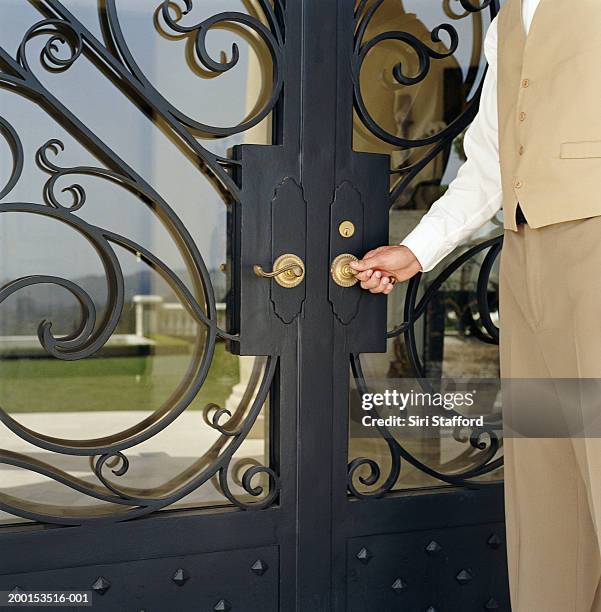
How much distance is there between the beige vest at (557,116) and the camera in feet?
5.00

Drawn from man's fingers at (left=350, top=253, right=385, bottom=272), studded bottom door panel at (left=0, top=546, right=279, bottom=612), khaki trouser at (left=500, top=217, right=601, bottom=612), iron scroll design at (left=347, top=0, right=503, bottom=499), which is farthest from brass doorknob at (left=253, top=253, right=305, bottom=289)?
studded bottom door panel at (left=0, top=546, right=279, bottom=612)

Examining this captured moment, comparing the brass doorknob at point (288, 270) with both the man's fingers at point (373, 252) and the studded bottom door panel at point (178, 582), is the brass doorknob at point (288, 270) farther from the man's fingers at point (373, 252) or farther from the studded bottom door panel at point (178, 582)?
the studded bottom door panel at point (178, 582)

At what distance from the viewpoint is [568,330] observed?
1569 millimetres

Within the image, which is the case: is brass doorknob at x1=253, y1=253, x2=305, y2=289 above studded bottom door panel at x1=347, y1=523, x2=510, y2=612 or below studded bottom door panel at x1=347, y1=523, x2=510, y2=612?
above

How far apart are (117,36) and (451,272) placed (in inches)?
35.5

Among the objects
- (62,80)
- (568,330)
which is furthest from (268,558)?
(62,80)

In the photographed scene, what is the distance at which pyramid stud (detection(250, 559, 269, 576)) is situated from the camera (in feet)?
6.56

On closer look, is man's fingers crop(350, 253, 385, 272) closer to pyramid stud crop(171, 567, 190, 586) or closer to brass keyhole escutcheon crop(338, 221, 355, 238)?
brass keyhole escutcheon crop(338, 221, 355, 238)

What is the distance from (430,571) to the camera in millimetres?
2139

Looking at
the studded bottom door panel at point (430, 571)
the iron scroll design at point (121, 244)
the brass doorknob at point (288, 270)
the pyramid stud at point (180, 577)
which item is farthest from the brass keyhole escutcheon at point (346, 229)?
the pyramid stud at point (180, 577)

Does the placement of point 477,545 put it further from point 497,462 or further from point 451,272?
point 451,272

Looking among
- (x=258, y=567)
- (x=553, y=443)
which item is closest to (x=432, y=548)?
(x=258, y=567)

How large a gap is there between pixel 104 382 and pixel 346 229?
0.61 m

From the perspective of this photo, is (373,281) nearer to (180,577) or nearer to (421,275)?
(421,275)
